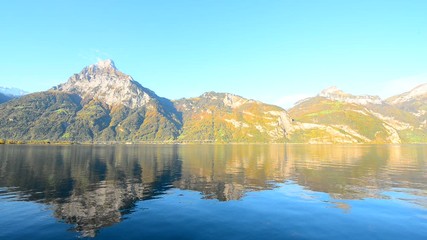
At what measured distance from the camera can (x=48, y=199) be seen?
42.7 meters

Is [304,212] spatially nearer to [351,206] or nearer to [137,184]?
[351,206]

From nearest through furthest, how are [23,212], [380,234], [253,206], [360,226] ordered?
[380,234] < [360,226] < [23,212] < [253,206]

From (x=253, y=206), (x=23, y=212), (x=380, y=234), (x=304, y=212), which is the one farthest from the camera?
(x=253, y=206)

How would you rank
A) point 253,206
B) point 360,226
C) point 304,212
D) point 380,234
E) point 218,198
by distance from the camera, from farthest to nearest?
point 218,198
point 253,206
point 304,212
point 360,226
point 380,234

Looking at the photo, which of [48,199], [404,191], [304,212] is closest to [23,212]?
[48,199]

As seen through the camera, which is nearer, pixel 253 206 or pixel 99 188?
pixel 253 206

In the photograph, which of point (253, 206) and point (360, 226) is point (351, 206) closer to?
point (360, 226)

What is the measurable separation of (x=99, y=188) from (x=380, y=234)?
47.0 metres

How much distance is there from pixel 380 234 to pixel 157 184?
42904 millimetres

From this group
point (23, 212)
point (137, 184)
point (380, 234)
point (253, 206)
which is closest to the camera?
point (380, 234)

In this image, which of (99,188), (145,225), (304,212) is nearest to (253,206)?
(304,212)

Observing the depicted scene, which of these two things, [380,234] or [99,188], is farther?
[99,188]

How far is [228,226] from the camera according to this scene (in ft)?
103

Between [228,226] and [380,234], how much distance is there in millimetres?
16687
